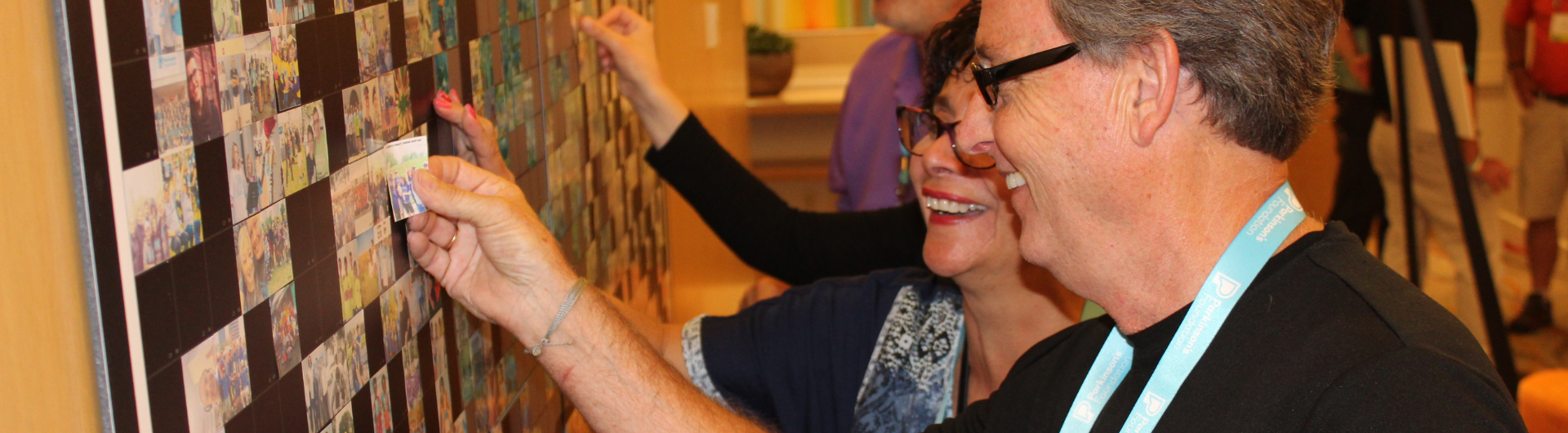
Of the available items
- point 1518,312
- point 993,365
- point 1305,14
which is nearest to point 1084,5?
point 1305,14

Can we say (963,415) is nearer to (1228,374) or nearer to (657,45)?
(1228,374)

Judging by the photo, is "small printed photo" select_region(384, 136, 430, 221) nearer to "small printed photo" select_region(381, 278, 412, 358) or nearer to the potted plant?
"small printed photo" select_region(381, 278, 412, 358)

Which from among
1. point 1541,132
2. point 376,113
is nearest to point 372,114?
point 376,113

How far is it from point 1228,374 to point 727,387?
0.83 metres

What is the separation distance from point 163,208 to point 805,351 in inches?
41.5

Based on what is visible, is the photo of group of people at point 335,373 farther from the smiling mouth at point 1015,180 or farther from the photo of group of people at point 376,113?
the smiling mouth at point 1015,180

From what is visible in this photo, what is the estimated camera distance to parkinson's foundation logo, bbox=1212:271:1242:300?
35.2 inches

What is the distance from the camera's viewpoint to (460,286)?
1032mm

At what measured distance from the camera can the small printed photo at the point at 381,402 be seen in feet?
2.90

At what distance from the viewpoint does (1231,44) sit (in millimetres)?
882

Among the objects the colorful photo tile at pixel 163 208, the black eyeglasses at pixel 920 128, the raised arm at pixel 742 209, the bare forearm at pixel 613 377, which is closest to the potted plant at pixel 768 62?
the raised arm at pixel 742 209

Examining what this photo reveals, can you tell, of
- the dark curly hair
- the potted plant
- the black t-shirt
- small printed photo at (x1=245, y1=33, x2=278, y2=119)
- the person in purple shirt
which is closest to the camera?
small printed photo at (x1=245, y1=33, x2=278, y2=119)

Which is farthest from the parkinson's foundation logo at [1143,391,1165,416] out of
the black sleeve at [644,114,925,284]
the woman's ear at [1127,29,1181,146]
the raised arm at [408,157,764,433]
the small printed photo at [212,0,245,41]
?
the black sleeve at [644,114,925,284]

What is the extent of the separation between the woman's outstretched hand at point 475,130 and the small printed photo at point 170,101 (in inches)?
16.0
